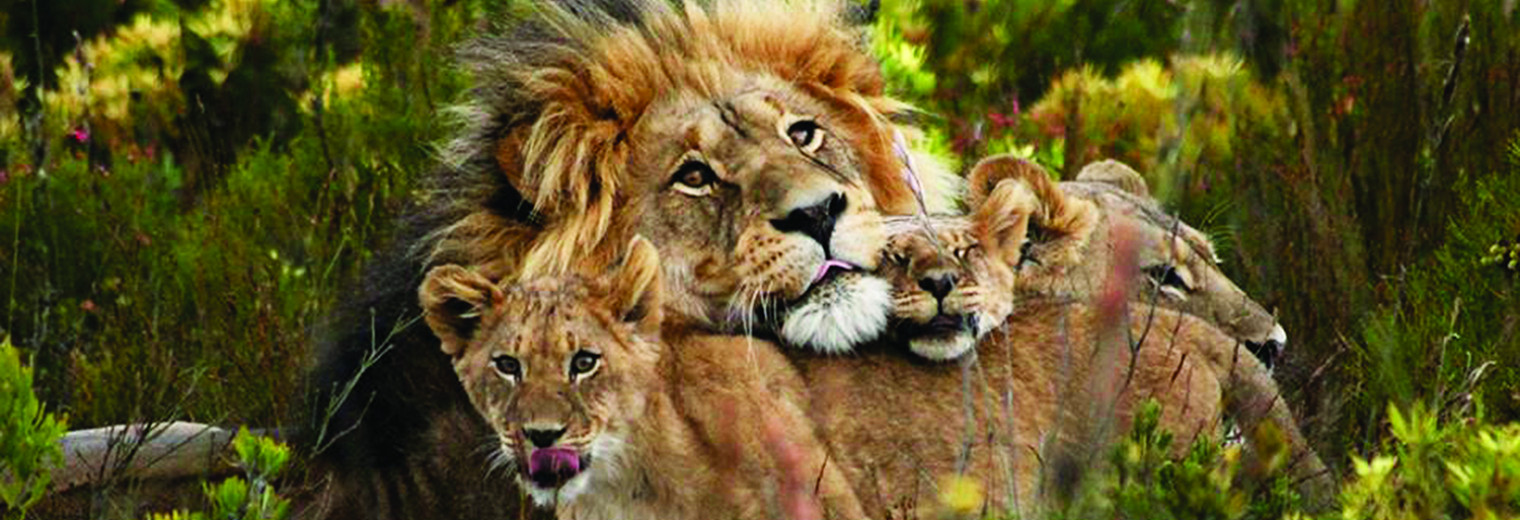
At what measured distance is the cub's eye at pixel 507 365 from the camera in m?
3.88

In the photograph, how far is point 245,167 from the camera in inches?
293

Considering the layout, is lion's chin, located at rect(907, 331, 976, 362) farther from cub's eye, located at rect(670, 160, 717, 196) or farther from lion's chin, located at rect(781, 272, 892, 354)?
cub's eye, located at rect(670, 160, 717, 196)

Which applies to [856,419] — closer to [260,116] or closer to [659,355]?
[659,355]

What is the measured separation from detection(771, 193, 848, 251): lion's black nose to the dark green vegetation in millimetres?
519

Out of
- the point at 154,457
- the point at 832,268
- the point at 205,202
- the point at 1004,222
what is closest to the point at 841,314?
the point at 832,268

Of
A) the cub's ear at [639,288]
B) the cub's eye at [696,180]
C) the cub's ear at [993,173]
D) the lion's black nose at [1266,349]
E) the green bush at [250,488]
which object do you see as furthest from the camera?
the cub's ear at [993,173]

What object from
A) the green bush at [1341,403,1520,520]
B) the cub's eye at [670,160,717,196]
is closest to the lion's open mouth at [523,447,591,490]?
the cub's eye at [670,160,717,196]

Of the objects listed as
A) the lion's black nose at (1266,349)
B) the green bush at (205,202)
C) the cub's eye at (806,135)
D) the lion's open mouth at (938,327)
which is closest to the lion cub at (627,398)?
the lion's open mouth at (938,327)

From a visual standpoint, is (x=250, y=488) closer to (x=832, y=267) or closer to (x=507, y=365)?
(x=507, y=365)

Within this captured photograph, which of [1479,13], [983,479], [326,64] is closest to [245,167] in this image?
[326,64]

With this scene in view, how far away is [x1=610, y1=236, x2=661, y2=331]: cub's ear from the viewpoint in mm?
3988

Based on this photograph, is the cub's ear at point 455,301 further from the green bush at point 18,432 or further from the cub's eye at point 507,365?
the green bush at point 18,432

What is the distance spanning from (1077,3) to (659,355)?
18.9 feet

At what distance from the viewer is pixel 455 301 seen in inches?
160
